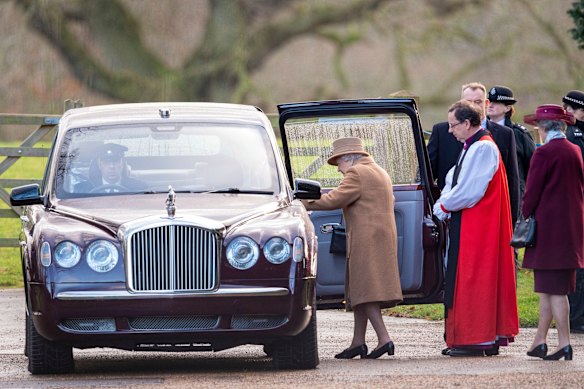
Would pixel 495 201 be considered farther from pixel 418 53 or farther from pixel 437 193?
pixel 418 53

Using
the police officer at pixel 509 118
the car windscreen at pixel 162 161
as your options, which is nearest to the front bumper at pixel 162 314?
the car windscreen at pixel 162 161

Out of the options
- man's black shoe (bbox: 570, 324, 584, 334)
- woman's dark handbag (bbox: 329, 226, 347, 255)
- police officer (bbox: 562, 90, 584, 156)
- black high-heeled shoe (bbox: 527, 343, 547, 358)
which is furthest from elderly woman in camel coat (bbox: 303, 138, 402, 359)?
man's black shoe (bbox: 570, 324, 584, 334)

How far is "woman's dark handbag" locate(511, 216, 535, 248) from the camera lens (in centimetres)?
1018

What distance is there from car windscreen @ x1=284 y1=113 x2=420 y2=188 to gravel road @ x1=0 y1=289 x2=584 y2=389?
4.33 ft

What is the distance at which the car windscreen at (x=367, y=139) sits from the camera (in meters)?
10.9

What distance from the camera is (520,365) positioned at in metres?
9.68

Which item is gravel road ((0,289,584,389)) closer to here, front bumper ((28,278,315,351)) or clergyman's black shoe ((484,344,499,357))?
clergyman's black shoe ((484,344,499,357))

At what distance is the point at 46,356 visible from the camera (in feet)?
30.6

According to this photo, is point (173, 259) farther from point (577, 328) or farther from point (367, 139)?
point (577, 328)

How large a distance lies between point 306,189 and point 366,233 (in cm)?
63

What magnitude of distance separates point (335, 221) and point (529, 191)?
1.43 meters

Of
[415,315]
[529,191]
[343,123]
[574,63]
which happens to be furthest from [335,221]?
[574,63]

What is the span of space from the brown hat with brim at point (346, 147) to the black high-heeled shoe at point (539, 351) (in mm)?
1737

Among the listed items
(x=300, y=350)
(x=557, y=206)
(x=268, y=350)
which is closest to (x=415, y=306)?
(x=268, y=350)
